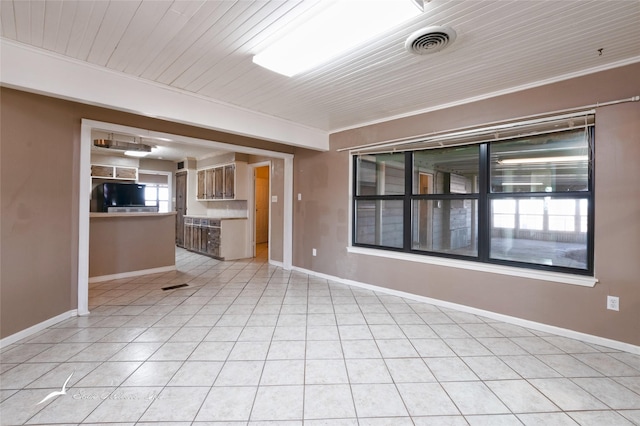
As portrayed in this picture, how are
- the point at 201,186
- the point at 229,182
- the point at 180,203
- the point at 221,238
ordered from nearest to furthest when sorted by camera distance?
the point at 221,238
the point at 229,182
the point at 201,186
the point at 180,203

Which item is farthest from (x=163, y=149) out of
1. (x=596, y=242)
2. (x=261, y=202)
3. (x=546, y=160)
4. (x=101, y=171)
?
(x=596, y=242)

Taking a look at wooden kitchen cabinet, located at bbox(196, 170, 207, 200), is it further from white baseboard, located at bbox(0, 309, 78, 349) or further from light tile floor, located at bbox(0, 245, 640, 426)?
white baseboard, located at bbox(0, 309, 78, 349)

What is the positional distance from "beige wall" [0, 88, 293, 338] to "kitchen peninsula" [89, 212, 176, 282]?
55.8 inches

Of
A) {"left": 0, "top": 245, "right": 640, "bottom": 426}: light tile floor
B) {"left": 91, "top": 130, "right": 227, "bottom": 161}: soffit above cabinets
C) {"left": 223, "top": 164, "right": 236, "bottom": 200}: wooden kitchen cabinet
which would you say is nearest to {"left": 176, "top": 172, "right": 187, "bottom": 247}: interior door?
{"left": 91, "top": 130, "right": 227, "bottom": 161}: soffit above cabinets

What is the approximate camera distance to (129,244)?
4551mm

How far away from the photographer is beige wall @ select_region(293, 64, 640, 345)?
229 cm

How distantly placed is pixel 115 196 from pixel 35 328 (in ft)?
14.9

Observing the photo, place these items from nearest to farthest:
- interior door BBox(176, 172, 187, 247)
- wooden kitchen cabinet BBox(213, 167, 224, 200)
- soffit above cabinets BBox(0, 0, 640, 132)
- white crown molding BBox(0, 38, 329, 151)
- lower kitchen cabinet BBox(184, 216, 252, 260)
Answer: soffit above cabinets BBox(0, 0, 640, 132), white crown molding BBox(0, 38, 329, 151), lower kitchen cabinet BBox(184, 216, 252, 260), wooden kitchen cabinet BBox(213, 167, 224, 200), interior door BBox(176, 172, 187, 247)

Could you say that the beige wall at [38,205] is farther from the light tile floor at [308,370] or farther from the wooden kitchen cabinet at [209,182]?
the wooden kitchen cabinet at [209,182]

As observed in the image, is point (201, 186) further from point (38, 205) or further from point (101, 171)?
point (38, 205)

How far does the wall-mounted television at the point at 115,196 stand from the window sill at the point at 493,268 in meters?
5.67

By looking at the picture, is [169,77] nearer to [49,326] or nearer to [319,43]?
[319,43]

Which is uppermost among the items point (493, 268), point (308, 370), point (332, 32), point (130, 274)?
point (332, 32)

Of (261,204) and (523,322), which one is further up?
(261,204)
